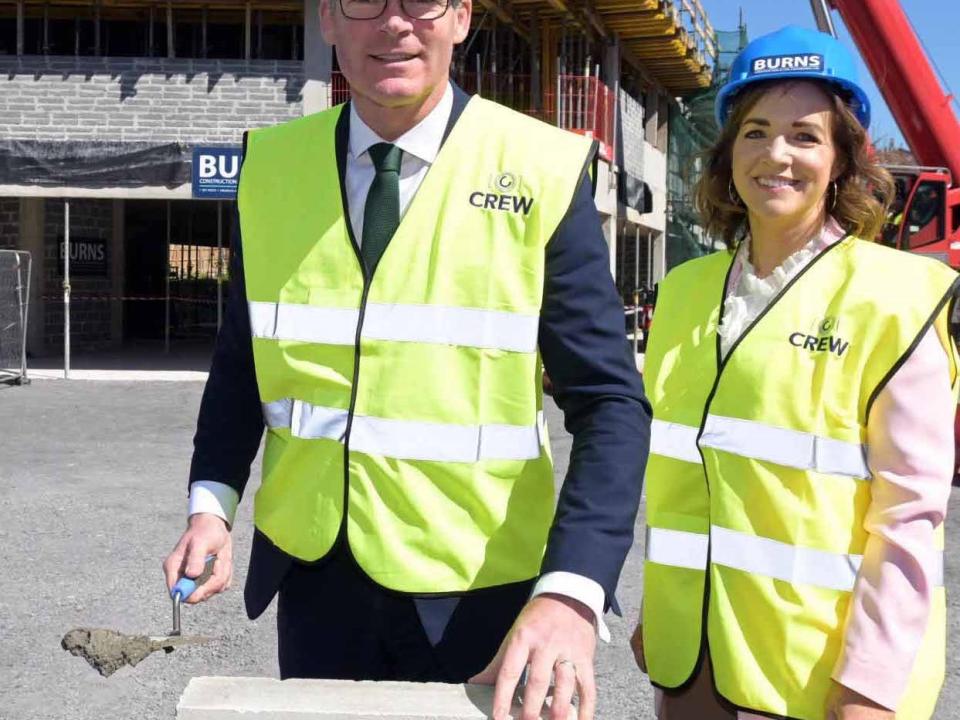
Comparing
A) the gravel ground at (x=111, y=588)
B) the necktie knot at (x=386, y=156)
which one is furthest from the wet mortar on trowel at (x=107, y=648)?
the gravel ground at (x=111, y=588)

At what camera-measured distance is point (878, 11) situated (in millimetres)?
17469

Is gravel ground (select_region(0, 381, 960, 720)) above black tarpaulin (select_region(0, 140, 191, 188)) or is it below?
→ below

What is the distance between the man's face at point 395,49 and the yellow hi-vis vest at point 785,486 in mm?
848

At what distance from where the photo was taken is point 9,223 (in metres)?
20.1

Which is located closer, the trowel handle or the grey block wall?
the trowel handle

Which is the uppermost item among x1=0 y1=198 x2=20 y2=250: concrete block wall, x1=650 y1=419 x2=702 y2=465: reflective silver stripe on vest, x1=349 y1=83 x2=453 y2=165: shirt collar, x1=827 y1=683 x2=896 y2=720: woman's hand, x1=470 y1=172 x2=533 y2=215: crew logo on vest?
x1=0 y1=198 x2=20 y2=250: concrete block wall

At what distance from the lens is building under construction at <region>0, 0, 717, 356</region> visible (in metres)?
16.4

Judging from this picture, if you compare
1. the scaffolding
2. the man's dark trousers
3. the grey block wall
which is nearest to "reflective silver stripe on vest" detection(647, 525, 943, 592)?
the man's dark trousers

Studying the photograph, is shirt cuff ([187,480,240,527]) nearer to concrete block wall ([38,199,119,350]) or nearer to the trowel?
the trowel

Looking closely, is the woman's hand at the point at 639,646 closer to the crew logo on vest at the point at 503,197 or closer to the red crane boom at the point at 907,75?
the crew logo on vest at the point at 503,197

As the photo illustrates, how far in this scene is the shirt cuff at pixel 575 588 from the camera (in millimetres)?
1615

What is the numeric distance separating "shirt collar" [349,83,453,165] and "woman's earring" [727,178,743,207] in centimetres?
94

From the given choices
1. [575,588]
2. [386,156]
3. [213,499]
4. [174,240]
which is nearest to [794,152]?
[386,156]

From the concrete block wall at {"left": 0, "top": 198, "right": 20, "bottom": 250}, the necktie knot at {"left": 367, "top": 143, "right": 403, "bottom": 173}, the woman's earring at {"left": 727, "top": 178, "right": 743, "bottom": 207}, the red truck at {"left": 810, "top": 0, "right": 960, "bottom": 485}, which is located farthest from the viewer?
the concrete block wall at {"left": 0, "top": 198, "right": 20, "bottom": 250}
